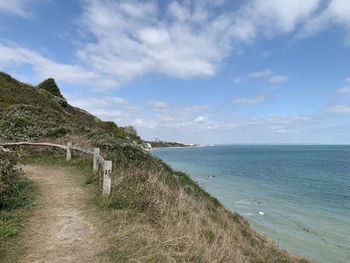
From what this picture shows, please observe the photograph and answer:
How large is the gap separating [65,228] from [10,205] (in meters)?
2.05

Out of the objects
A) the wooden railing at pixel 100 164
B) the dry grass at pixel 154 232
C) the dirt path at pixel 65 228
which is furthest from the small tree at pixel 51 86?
the dry grass at pixel 154 232

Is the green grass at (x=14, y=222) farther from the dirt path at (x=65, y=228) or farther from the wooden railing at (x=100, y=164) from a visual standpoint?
the wooden railing at (x=100, y=164)

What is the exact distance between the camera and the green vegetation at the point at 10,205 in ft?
19.3

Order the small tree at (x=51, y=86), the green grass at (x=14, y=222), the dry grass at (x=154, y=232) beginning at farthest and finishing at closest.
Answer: the small tree at (x=51, y=86) < the dry grass at (x=154, y=232) < the green grass at (x=14, y=222)

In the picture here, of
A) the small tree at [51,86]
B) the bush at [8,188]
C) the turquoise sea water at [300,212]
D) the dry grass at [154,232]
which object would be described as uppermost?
the small tree at [51,86]

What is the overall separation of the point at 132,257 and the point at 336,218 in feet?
Answer: 75.3

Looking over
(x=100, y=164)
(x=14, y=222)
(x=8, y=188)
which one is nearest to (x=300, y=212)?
(x=100, y=164)

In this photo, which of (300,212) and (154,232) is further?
(300,212)

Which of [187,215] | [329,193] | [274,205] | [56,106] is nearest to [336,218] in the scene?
[274,205]

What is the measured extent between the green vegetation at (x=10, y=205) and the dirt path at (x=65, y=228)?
234 mm

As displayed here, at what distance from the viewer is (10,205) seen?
7.91 metres

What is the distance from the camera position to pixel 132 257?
5.61 m

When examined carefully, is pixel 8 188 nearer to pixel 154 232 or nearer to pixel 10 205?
pixel 10 205

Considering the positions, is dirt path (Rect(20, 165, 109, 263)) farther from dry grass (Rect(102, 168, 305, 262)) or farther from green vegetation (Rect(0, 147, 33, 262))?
dry grass (Rect(102, 168, 305, 262))
